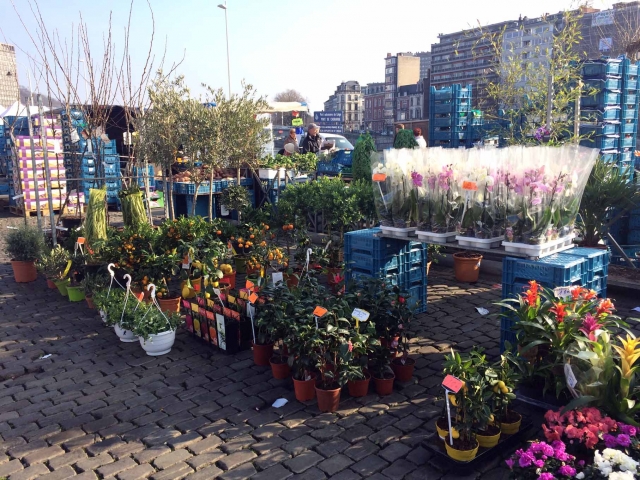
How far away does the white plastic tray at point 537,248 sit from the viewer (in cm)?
461

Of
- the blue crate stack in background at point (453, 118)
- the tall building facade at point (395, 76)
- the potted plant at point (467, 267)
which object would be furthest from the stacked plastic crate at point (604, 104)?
the tall building facade at point (395, 76)

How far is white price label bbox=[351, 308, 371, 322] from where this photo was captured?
4332 mm

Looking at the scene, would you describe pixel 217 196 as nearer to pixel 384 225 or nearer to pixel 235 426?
pixel 384 225

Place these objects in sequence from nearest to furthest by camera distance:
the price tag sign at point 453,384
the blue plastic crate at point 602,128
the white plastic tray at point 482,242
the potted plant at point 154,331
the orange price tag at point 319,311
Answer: the price tag sign at point 453,384 → the orange price tag at point 319,311 → the white plastic tray at point 482,242 → the potted plant at point 154,331 → the blue plastic crate at point 602,128

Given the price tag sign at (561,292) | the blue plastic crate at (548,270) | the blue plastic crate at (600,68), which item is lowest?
the price tag sign at (561,292)

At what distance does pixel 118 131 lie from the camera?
59.7ft

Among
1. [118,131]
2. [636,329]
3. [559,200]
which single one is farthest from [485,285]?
[118,131]

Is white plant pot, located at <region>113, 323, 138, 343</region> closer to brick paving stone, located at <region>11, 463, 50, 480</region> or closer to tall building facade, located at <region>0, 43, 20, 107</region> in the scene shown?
brick paving stone, located at <region>11, 463, 50, 480</region>

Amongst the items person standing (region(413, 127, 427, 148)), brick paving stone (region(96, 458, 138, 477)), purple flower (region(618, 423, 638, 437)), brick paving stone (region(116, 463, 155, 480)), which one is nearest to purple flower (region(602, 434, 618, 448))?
purple flower (region(618, 423, 638, 437))

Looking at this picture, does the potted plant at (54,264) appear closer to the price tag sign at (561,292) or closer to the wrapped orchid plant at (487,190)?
the wrapped orchid plant at (487,190)

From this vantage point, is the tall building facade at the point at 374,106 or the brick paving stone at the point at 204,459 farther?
the tall building facade at the point at 374,106

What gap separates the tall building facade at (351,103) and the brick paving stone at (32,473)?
112259 mm

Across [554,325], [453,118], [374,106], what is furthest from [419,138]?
[374,106]

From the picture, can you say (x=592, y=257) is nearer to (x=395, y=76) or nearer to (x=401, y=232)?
(x=401, y=232)
